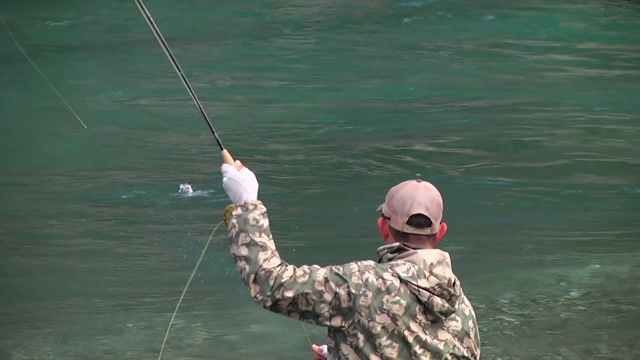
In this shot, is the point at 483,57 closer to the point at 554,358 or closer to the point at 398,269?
the point at 554,358

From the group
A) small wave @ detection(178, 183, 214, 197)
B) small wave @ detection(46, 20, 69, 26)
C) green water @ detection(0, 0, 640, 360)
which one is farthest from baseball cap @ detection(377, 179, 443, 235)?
small wave @ detection(46, 20, 69, 26)

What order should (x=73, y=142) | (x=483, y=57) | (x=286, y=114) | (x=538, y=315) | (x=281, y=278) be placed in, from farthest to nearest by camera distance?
(x=483, y=57)
(x=286, y=114)
(x=73, y=142)
(x=538, y=315)
(x=281, y=278)

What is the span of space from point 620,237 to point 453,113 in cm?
335

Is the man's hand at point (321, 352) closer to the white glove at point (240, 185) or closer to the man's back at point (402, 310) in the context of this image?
the man's back at point (402, 310)

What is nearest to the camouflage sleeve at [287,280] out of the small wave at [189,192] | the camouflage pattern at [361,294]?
the camouflage pattern at [361,294]

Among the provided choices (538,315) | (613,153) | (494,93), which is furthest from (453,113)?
(538,315)

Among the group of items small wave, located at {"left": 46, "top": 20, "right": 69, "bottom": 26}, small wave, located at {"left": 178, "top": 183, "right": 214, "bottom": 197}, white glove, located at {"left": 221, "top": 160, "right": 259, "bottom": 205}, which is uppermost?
white glove, located at {"left": 221, "top": 160, "right": 259, "bottom": 205}

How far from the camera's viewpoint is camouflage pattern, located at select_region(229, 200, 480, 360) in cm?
302

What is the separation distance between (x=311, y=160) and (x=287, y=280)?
649 cm

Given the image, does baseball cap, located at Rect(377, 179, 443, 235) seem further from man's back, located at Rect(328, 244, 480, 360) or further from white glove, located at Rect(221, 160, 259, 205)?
white glove, located at Rect(221, 160, 259, 205)

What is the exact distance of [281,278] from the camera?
302 cm

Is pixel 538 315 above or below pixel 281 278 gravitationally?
below

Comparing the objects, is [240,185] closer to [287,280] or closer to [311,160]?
[287,280]

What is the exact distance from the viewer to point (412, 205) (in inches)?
123
